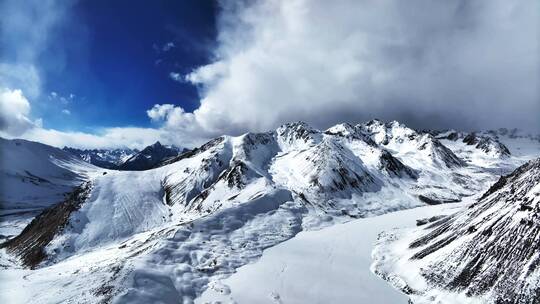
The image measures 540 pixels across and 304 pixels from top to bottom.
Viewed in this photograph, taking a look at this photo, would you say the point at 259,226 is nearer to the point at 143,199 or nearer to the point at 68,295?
the point at 68,295

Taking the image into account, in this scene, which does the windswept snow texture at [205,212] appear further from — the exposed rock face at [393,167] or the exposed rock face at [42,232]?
the exposed rock face at [42,232]

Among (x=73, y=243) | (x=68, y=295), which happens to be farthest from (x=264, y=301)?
(x=73, y=243)

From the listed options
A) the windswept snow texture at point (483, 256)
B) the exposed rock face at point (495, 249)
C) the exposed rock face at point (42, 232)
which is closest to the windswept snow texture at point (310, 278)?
the windswept snow texture at point (483, 256)

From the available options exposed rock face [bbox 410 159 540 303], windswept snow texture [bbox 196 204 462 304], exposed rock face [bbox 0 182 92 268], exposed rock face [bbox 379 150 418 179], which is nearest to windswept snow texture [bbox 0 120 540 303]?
exposed rock face [bbox 379 150 418 179]

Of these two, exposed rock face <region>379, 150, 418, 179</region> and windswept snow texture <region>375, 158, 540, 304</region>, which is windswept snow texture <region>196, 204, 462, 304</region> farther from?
exposed rock face <region>379, 150, 418, 179</region>

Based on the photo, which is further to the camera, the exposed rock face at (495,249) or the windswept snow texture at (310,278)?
the windswept snow texture at (310,278)

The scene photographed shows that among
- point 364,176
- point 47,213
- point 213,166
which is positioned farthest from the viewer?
point 213,166

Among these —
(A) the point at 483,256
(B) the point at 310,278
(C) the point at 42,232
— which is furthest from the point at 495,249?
(C) the point at 42,232
